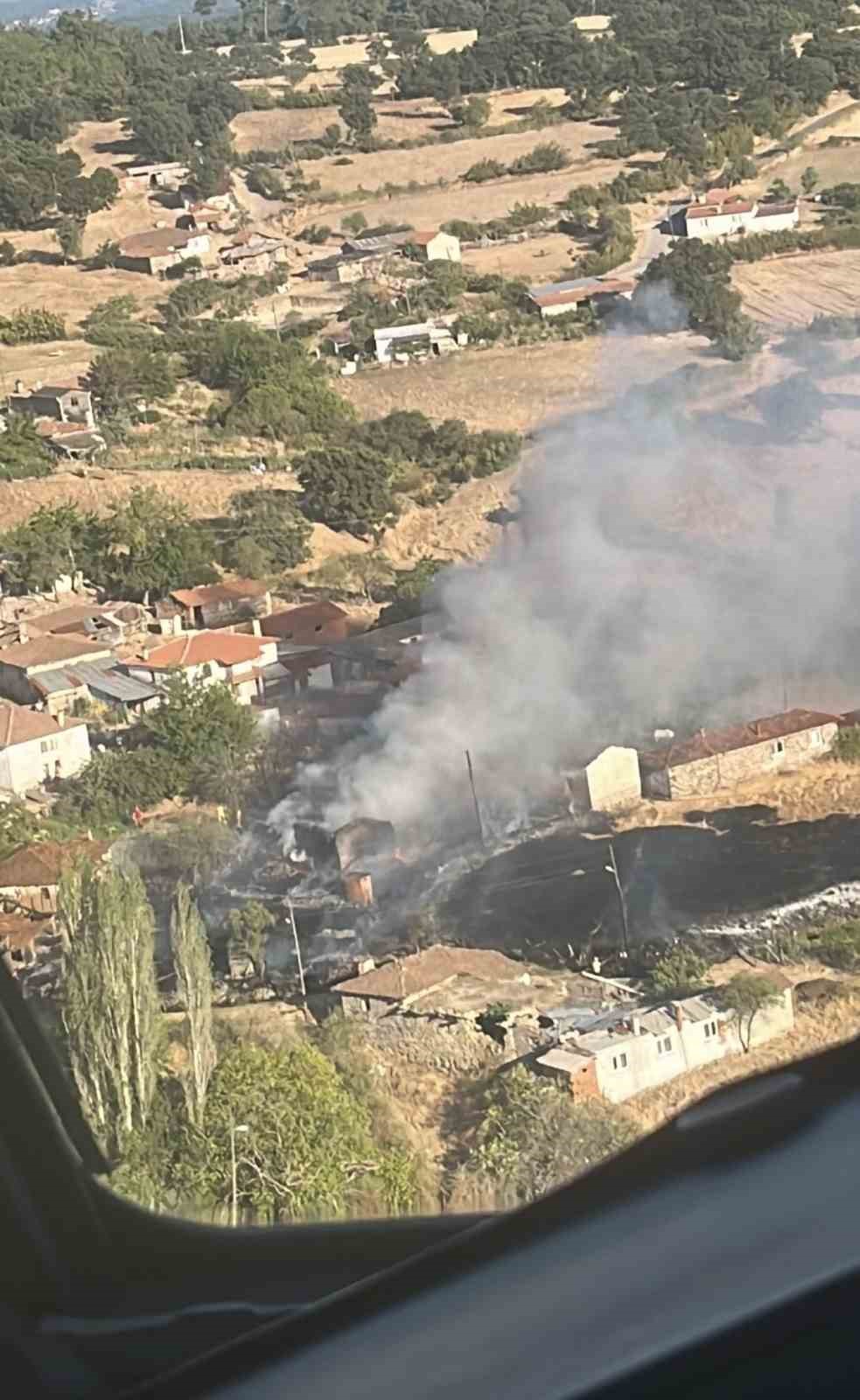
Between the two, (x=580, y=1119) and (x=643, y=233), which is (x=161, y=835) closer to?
(x=580, y=1119)

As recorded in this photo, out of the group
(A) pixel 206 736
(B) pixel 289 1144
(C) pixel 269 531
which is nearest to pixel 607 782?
(A) pixel 206 736

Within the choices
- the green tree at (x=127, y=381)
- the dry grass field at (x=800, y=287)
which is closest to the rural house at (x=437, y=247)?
the dry grass field at (x=800, y=287)

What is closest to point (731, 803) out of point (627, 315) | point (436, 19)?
point (627, 315)

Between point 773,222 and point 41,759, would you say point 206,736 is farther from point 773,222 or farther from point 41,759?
point 773,222

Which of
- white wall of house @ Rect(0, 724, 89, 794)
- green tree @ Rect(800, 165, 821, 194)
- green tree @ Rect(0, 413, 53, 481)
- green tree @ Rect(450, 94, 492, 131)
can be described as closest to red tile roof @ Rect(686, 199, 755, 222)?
green tree @ Rect(800, 165, 821, 194)

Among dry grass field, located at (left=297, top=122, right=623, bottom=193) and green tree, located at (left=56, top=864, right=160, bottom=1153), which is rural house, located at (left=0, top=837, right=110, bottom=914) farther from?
dry grass field, located at (left=297, top=122, right=623, bottom=193)

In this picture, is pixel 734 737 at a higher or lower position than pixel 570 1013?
lower
